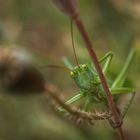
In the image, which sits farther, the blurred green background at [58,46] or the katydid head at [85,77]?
the blurred green background at [58,46]

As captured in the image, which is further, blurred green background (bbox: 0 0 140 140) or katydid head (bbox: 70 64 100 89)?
blurred green background (bbox: 0 0 140 140)

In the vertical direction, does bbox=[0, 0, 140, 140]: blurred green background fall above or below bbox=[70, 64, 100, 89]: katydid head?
below

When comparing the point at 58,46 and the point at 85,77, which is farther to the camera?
the point at 58,46

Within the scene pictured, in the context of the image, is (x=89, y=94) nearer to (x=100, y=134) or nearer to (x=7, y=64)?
(x=7, y=64)

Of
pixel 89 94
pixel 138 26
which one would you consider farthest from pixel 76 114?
pixel 138 26

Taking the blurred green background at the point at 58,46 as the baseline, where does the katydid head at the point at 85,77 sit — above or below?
above
